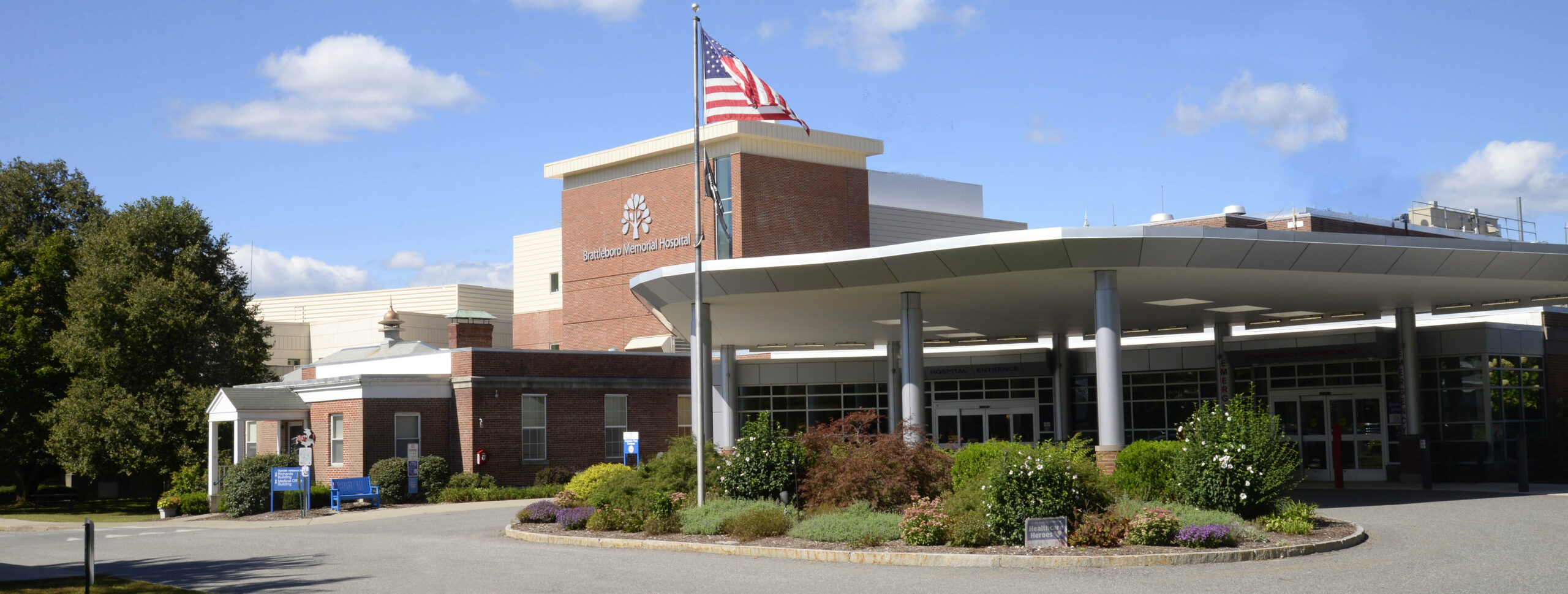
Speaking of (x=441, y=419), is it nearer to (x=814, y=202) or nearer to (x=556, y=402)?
(x=556, y=402)

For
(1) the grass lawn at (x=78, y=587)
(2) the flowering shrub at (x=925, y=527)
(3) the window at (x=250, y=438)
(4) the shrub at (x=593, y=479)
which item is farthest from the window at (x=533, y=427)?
(2) the flowering shrub at (x=925, y=527)

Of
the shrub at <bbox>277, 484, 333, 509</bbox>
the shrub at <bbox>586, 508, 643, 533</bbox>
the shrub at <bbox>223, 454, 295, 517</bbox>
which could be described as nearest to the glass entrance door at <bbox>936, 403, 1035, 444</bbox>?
the shrub at <bbox>277, 484, 333, 509</bbox>

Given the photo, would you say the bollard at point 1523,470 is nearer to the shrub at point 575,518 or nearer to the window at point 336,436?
the shrub at point 575,518

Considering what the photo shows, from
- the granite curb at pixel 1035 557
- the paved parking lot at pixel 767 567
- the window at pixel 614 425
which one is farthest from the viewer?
the window at pixel 614 425

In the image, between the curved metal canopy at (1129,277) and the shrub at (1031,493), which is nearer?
the shrub at (1031,493)

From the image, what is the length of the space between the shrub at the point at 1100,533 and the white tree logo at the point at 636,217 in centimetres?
3974

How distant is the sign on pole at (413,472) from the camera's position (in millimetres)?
33875

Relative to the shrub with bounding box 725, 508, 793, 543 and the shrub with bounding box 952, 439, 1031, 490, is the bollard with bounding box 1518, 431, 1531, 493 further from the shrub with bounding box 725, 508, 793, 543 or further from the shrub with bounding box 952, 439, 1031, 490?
the shrub with bounding box 725, 508, 793, 543

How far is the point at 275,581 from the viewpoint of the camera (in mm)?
15742

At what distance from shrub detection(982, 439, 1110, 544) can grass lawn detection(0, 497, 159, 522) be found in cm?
2689

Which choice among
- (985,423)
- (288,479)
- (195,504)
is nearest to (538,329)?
(985,423)

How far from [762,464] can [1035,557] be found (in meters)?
6.79

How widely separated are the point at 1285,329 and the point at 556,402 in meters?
21.4

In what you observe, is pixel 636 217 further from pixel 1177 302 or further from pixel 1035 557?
pixel 1035 557
